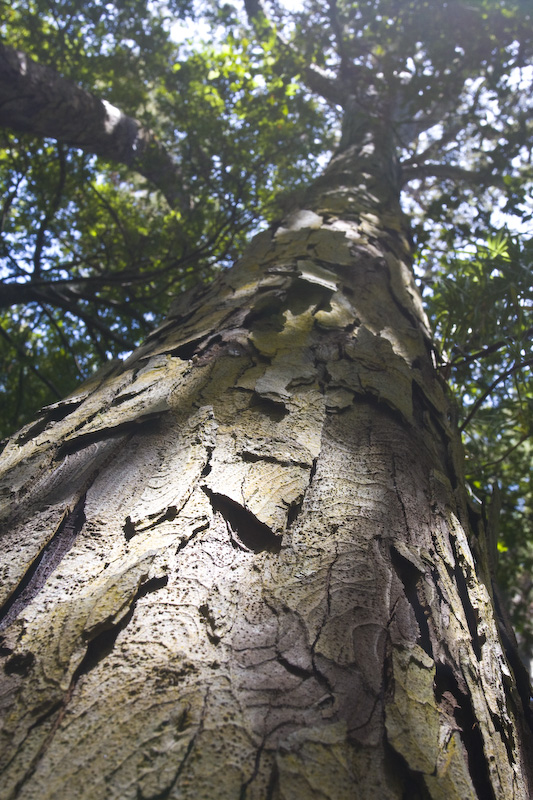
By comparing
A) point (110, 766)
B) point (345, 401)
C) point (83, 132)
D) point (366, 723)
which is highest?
point (83, 132)

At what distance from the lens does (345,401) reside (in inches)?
46.9

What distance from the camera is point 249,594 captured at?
73cm

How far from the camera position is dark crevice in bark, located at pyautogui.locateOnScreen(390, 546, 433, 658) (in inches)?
30.8

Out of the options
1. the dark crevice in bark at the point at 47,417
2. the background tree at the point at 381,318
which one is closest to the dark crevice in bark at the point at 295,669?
the background tree at the point at 381,318

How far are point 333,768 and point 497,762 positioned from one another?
0.33 m

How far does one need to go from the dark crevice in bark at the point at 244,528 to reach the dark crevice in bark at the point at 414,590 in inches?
7.8

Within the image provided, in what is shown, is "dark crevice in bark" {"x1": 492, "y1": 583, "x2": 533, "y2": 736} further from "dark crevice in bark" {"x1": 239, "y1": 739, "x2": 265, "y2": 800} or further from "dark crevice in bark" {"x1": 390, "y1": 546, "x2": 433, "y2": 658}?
"dark crevice in bark" {"x1": 239, "y1": 739, "x2": 265, "y2": 800}

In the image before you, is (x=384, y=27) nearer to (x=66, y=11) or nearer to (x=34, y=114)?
(x=66, y=11)

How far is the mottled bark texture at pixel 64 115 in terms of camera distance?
3369 millimetres

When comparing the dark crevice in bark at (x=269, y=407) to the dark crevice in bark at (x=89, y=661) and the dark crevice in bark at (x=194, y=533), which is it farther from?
the dark crevice in bark at (x=89, y=661)

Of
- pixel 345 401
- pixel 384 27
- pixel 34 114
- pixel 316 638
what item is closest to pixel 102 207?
pixel 34 114

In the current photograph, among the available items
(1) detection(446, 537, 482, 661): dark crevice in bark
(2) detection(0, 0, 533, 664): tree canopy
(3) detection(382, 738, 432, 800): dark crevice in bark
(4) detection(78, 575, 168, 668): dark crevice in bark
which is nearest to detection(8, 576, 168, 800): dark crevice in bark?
(4) detection(78, 575, 168, 668): dark crevice in bark

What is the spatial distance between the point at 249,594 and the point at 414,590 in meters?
0.28

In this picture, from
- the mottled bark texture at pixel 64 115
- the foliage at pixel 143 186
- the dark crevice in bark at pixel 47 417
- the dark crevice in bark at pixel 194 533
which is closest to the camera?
the dark crevice in bark at pixel 194 533
